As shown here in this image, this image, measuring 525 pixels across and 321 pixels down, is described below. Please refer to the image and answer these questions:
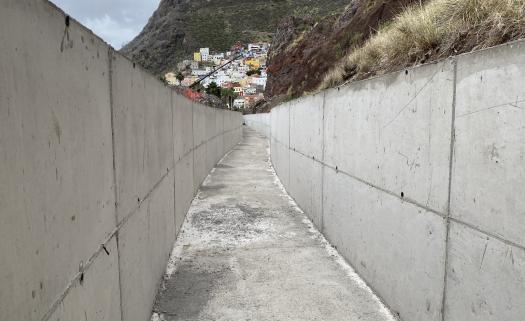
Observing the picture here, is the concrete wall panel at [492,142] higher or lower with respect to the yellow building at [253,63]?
lower

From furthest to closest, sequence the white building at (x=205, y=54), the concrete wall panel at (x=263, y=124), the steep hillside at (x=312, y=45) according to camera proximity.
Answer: the white building at (x=205, y=54) < the concrete wall panel at (x=263, y=124) < the steep hillside at (x=312, y=45)

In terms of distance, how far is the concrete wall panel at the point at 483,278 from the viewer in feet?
7.64

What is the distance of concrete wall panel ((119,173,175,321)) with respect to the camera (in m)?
3.04

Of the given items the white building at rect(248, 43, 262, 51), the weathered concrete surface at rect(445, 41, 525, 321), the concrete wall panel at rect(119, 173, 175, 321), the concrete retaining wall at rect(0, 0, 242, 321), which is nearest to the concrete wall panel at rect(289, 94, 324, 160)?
the concrete wall panel at rect(119, 173, 175, 321)

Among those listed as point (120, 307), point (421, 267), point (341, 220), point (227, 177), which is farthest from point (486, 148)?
point (227, 177)

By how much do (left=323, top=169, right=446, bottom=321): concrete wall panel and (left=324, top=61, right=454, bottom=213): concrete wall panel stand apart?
0.53 ft

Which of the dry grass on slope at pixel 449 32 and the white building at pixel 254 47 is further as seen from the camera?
the white building at pixel 254 47

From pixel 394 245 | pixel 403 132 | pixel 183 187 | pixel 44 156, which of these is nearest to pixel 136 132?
pixel 44 156

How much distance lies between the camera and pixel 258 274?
5027mm

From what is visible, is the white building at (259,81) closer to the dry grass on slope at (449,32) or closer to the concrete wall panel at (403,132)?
the dry grass on slope at (449,32)

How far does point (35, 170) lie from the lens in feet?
5.16

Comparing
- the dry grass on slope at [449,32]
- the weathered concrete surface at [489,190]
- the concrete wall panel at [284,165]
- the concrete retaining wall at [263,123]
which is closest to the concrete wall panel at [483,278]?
the weathered concrete surface at [489,190]

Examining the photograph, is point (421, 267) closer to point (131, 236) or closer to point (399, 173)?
point (399, 173)

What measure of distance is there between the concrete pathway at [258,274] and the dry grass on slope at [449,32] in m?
2.57
